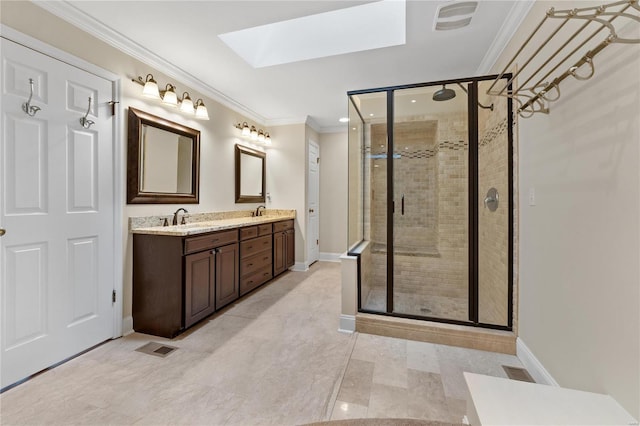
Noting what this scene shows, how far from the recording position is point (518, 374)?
175 cm

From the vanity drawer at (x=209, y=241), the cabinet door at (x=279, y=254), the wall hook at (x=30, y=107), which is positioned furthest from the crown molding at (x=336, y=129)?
the wall hook at (x=30, y=107)

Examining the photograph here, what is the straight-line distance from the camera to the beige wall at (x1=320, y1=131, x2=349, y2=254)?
5.05 meters

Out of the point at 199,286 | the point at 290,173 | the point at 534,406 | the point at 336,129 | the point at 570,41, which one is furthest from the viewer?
the point at 336,129

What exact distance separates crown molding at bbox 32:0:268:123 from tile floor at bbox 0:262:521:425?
2420mm

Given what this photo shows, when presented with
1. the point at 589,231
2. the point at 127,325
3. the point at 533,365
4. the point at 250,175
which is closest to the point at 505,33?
the point at 589,231

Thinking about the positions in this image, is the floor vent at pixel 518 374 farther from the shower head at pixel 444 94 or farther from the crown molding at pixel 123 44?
the crown molding at pixel 123 44

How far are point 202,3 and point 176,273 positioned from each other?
2.03 meters

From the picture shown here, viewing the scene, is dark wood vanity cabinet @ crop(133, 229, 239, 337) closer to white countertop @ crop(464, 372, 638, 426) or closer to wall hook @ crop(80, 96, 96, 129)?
wall hook @ crop(80, 96, 96, 129)

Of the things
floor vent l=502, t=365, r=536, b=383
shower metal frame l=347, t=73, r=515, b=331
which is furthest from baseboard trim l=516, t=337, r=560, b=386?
shower metal frame l=347, t=73, r=515, b=331

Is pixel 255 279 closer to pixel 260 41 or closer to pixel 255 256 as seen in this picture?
pixel 255 256

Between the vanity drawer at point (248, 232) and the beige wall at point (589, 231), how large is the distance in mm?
2621

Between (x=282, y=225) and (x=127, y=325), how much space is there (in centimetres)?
220

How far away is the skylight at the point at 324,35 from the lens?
226 centimetres

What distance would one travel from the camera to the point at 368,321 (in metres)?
2.31
